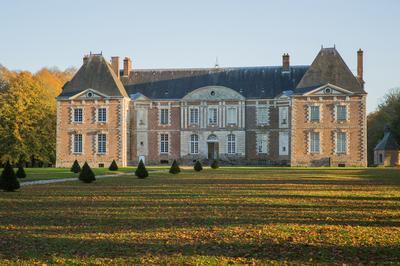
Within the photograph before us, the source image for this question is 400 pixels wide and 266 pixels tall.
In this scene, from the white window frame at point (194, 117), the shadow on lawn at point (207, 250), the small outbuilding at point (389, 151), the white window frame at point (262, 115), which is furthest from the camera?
the small outbuilding at point (389, 151)

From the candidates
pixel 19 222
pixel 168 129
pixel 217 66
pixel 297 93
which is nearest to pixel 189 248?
pixel 19 222

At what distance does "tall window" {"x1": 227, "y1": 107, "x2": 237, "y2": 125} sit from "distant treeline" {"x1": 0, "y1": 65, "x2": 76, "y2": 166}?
14.4 metres

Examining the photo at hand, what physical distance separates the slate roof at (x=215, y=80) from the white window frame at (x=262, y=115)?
35.5 inches

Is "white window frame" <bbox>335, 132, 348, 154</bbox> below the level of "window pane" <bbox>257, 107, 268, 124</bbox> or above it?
below

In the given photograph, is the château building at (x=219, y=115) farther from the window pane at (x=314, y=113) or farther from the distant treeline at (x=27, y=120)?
the distant treeline at (x=27, y=120)

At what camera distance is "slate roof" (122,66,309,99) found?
40594 mm

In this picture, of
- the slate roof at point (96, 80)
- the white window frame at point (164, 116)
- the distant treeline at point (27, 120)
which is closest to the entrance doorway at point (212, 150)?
the white window frame at point (164, 116)

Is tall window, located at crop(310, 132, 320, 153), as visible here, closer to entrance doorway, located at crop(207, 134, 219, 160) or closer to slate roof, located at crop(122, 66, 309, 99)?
slate roof, located at crop(122, 66, 309, 99)

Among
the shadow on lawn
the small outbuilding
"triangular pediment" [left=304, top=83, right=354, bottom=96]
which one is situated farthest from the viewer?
the small outbuilding

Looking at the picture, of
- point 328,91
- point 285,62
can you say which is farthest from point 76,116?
point 328,91

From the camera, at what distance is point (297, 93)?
37.8 metres

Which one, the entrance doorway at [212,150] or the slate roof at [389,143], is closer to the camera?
the entrance doorway at [212,150]

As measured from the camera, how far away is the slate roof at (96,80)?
39656 mm

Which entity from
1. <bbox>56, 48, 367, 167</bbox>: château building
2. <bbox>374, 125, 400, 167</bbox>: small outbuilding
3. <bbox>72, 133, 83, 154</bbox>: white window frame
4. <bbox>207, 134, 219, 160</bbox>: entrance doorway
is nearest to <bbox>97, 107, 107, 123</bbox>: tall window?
<bbox>56, 48, 367, 167</bbox>: château building
